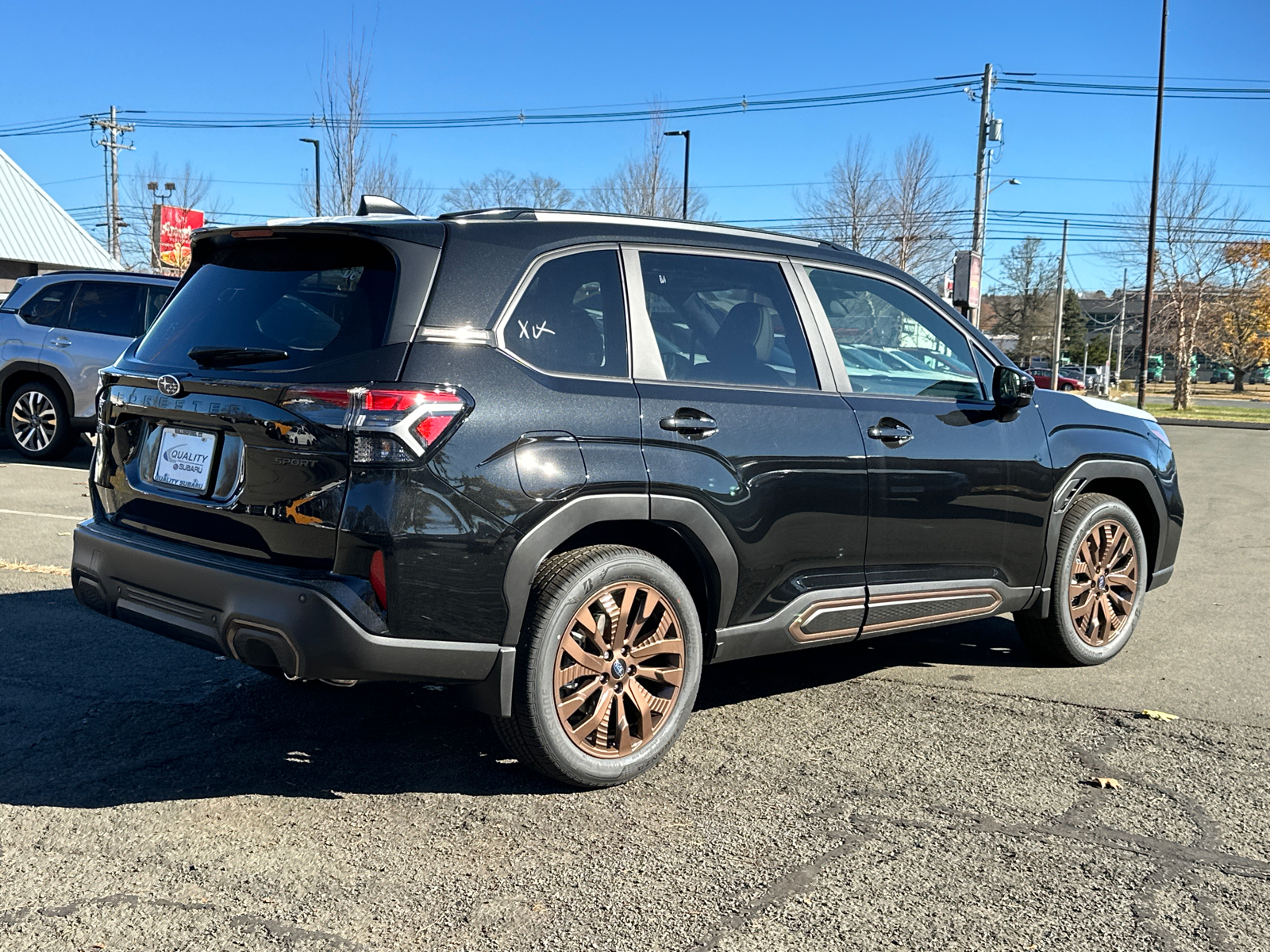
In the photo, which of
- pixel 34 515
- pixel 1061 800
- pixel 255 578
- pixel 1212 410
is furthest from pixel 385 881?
pixel 1212 410

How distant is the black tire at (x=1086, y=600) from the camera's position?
5.48 metres

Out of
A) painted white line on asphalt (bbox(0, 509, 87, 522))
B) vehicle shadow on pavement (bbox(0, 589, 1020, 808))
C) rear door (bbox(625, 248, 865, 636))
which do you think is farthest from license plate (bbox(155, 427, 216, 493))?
painted white line on asphalt (bbox(0, 509, 87, 522))

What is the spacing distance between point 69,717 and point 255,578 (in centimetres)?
149

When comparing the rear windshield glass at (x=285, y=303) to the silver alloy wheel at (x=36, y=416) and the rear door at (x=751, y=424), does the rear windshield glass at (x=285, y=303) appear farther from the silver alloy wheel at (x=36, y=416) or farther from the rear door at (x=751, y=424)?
the silver alloy wheel at (x=36, y=416)

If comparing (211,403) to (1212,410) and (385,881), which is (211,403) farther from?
(1212,410)

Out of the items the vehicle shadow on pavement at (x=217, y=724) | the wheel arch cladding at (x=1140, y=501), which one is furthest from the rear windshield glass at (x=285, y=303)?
the wheel arch cladding at (x=1140, y=501)

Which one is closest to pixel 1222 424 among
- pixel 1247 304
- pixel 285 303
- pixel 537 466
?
pixel 1247 304

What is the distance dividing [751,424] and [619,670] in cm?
100

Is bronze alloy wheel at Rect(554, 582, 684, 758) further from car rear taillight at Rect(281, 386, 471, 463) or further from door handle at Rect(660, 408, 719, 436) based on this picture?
car rear taillight at Rect(281, 386, 471, 463)

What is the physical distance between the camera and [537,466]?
3641mm

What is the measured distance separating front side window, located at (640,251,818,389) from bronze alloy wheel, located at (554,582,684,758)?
32.5 inches

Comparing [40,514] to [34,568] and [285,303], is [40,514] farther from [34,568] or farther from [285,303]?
[285,303]

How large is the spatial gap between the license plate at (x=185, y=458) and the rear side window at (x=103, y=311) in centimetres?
922

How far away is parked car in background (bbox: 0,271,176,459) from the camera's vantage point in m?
12.2
